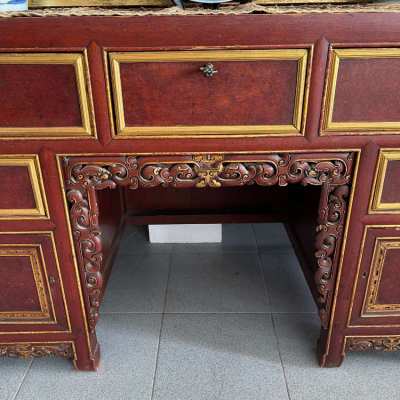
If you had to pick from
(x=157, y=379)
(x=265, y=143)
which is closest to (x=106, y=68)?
(x=265, y=143)

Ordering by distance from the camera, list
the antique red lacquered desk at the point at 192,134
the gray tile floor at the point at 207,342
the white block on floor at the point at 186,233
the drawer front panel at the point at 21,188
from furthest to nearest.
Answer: the white block on floor at the point at 186,233, the gray tile floor at the point at 207,342, the drawer front panel at the point at 21,188, the antique red lacquered desk at the point at 192,134

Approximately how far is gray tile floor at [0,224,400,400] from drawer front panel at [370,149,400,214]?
1.66 ft

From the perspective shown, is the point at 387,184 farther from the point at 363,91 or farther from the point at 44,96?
the point at 44,96

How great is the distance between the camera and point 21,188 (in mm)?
942

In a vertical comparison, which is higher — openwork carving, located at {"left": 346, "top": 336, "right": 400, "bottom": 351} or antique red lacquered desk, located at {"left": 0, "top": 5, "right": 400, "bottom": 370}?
antique red lacquered desk, located at {"left": 0, "top": 5, "right": 400, "bottom": 370}

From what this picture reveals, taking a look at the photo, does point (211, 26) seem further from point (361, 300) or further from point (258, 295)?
point (258, 295)

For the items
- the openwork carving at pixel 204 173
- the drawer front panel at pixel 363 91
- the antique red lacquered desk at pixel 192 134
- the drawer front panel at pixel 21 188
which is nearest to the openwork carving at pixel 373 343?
the antique red lacquered desk at pixel 192 134

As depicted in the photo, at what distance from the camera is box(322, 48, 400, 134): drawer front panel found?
830 mm

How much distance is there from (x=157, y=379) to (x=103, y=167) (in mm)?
619

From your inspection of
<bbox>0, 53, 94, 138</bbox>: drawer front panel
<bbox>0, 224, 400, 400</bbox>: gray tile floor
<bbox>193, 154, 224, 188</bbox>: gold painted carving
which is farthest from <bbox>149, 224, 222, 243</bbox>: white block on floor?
<bbox>0, 53, 94, 138</bbox>: drawer front panel

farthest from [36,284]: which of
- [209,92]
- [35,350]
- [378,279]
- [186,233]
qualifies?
[378,279]

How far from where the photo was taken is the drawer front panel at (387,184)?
36.3 inches

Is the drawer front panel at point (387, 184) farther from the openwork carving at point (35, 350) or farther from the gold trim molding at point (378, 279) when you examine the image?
the openwork carving at point (35, 350)

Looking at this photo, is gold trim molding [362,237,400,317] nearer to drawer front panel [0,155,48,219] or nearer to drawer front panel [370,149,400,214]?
drawer front panel [370,149,400,214]
